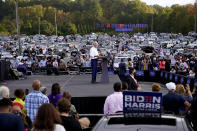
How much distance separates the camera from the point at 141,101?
5.79 meters

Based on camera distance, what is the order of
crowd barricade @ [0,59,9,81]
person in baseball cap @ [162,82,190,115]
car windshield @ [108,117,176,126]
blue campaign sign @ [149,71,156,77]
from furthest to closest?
blue campaign sign @ [149,71,156,77]
crowd barricade @ [0,59,9,81]
person in baseball cap @ [162,82,190,115]
car windshield @ [108,117,176,126]

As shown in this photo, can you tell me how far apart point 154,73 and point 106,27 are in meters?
146

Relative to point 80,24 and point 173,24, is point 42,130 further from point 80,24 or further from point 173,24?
point 80,24

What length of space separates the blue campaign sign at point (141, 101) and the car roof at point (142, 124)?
1.41 ft

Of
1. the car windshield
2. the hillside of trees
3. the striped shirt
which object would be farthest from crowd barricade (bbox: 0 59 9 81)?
the hillside of trees

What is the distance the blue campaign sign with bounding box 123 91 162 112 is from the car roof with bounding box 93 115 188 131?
0.43 meters

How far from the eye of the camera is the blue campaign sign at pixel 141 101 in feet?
18.7

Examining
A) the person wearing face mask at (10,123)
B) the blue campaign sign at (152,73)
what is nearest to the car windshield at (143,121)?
the person wearing face mask at (10,123)

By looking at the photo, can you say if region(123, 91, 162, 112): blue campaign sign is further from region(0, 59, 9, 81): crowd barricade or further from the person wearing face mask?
region(0, 59, 9, 81): crowd barricade

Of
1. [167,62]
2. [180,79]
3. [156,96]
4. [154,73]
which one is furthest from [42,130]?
[167,62]

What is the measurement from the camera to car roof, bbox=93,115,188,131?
4.79 m

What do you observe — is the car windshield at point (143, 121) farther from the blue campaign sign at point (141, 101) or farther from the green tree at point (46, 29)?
the green tree at point (46, 29)

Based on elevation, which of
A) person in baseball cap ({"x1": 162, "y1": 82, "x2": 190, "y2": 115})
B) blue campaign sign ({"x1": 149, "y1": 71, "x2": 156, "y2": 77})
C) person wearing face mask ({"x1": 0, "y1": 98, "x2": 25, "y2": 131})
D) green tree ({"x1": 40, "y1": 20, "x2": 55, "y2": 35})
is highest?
green tree ({"x1": 40, "y1": 20, "x2": 55, "y2": 35})

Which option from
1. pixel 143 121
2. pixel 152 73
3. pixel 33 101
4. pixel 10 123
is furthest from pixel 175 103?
pixel 152 73
